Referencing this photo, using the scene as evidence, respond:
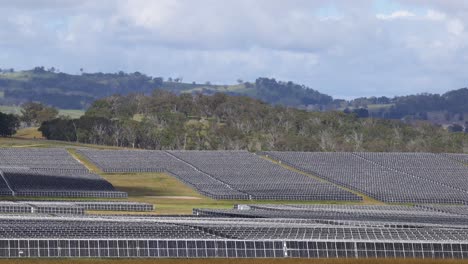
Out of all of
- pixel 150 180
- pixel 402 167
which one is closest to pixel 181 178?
pixel 150 180

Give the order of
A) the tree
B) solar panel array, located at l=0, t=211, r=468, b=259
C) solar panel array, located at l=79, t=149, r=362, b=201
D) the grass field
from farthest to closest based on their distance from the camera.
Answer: the tree
solar panel array, located at l=79, t=149, r=362, b=201
solar panel array, located at l=0, t=211, r=468, b=259
the grass field

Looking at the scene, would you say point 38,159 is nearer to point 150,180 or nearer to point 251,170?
point 150,180

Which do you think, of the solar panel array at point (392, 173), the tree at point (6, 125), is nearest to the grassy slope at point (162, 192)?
the solar panel array at point (392, 173)

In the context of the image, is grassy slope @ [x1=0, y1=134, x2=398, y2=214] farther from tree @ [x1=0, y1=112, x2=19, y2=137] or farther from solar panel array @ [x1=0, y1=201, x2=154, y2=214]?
tree @ [x1=0, y1=112, x2=19, y2=137]

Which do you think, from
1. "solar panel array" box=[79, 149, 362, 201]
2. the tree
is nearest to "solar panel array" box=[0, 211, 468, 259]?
"solar panel array" box=[79, 149, 362, 201]

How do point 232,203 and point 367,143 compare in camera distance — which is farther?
point 367,143
